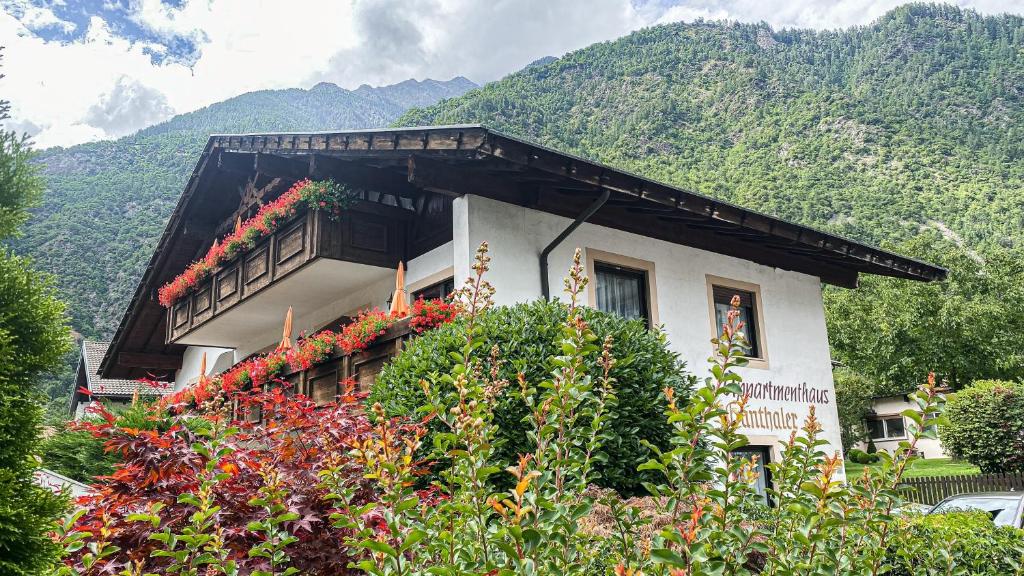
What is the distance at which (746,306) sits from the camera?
42.9ft

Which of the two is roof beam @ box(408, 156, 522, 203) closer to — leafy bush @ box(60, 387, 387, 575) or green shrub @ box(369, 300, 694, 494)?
green shrub @ box(369, 300, 694, 494)

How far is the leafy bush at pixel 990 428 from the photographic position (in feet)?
61.5

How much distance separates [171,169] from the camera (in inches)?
2286

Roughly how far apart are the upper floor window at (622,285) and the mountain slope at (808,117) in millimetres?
31623

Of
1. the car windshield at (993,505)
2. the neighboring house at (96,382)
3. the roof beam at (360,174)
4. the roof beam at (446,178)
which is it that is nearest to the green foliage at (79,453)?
the roof beam at (360,174)

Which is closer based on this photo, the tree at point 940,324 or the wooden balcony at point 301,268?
the wooden balcony at point 301,268

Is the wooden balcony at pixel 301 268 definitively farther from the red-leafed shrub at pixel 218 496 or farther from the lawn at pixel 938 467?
the lawn at pixel 938 467

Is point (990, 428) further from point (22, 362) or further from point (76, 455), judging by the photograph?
point (22, 362)

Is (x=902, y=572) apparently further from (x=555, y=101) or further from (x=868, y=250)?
(x=555, y=101)

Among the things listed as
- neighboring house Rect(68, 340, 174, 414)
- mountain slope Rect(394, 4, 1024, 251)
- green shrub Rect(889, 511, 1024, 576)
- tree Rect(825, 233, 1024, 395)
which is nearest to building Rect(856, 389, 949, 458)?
tree Rect(825, 233, 1024, 395)

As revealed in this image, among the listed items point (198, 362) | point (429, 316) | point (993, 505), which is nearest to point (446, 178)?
point (429, 316)

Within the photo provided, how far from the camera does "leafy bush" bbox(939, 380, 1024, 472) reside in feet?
61.5

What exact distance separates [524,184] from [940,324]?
32911 mm

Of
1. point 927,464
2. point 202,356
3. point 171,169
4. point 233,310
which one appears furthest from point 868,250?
point 171,169
